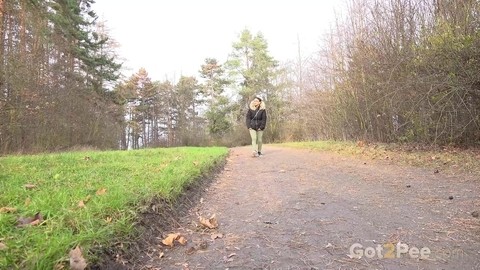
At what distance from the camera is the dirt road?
2.74m

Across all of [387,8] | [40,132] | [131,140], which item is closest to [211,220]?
[387,8]

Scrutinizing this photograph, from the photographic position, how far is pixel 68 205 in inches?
132

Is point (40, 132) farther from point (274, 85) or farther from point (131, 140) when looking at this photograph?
point (131, 140)

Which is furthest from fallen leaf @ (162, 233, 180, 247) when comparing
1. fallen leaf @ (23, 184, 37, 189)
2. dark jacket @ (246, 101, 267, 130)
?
dark jacket @ (246, 101, 267, 130)

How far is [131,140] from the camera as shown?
45.9m

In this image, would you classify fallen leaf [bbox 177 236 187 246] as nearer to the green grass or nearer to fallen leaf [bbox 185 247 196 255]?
fallen leaf [bbox 185 247 196 255]

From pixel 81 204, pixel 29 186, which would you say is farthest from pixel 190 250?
pixel 29 186

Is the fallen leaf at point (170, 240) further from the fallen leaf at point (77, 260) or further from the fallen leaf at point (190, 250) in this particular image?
the fallen leaf at point (77, 260)

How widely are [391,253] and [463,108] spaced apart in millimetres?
7108

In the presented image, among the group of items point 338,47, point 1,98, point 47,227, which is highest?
point 338,47

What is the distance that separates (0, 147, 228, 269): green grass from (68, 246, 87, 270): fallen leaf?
0.15ft

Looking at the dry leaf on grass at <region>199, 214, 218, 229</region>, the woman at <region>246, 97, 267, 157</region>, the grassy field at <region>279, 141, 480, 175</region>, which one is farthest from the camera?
the woman at <region>246, 97, 267, 157</region>

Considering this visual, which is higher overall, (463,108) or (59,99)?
(59,99)

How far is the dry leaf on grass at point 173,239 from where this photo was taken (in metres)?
3.16
